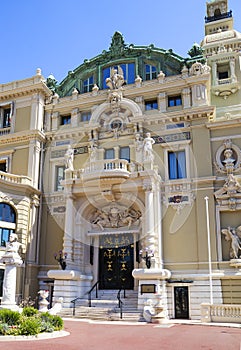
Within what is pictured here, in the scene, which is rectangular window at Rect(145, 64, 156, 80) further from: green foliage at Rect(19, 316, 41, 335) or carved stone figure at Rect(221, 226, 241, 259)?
green foliage at Rect(19, 316, 41, 335)

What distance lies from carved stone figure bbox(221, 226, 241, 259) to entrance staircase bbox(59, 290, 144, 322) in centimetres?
654

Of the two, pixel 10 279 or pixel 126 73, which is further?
pixel 126 73

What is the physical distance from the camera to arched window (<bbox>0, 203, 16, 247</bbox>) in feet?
84.8

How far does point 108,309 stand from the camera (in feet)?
70.1

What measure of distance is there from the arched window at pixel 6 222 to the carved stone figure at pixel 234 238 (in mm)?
14284

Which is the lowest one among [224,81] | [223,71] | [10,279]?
[10,279]

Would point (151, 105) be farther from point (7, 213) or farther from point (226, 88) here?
point (7, 213)

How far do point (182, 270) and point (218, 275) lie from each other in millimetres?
2266

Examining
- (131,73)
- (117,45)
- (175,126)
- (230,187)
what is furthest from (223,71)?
(230,187)

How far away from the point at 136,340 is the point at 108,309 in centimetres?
849

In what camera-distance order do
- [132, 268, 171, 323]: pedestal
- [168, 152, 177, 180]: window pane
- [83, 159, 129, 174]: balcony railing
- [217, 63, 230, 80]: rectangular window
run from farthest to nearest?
1. [217, 63, 230, 80]: rectangular window
2. [168, 152, 177, 180]: window pane
3. [83, 159, 129, 174]: balcony railing
4. [132, 268, 171, 323]: pedestal

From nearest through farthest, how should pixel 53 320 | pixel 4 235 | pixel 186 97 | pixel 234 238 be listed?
pixel 53 320 < pixel 234 238 < pixel 4 235 < pixel 186 97

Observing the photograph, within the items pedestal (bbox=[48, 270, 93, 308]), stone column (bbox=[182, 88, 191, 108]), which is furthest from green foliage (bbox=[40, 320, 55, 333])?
stone column (bbox=[182, 88, 191, 108])

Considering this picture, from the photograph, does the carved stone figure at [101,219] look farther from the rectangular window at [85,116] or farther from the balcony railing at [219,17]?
the balcony railing at [219,17]
